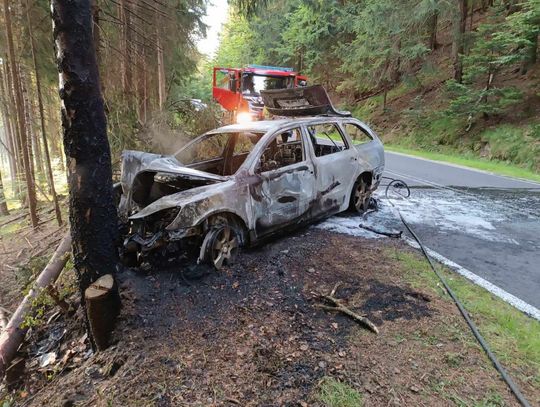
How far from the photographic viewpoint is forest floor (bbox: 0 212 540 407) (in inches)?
98.8

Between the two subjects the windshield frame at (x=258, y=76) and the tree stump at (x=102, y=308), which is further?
the windshield frame at (x=258, y=76)

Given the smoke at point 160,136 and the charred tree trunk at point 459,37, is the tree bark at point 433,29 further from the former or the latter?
the smoke at point 160,136

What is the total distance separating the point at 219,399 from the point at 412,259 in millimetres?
3057

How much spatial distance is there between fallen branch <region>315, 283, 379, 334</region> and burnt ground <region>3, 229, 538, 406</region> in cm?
6

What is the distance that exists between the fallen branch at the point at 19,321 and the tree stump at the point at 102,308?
1.21 m

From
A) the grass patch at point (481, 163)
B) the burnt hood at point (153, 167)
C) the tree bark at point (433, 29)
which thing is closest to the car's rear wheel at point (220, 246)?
the burnt hood at point (153, 167)

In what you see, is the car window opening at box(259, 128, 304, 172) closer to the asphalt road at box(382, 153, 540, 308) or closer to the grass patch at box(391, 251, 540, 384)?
the asphalt road at box(382, 153, 540, 308)

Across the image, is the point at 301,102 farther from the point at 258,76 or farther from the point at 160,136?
the point at 258,76

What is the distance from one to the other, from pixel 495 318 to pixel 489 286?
74cm

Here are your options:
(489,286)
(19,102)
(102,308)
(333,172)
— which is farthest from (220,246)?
(19,102)

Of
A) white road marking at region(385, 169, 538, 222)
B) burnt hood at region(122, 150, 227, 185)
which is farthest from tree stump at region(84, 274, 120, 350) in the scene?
white road marking at region(385, 169, 538, 222)

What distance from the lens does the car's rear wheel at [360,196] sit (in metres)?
6.27

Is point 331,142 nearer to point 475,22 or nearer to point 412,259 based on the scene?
point 412,259

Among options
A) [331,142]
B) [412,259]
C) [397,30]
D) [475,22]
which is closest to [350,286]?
[412,259]
